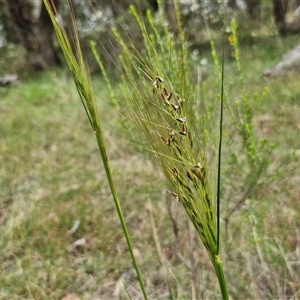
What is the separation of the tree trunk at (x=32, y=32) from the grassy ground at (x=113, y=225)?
3.36 metres

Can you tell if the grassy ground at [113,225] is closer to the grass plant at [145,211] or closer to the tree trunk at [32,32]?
the grass plant at [145,211]

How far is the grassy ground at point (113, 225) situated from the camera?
1.63m

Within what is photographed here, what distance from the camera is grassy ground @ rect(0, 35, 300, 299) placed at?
5.36 feet

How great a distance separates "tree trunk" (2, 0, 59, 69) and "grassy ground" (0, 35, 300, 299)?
336cm

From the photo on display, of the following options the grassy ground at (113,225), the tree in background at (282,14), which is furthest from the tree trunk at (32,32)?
the tree in background at (282,14)

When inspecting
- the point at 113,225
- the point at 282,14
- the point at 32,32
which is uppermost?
the point at 32,32

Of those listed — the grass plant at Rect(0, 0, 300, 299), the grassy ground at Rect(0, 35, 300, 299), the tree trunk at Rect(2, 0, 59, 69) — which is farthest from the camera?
the tree trunk at Rect(2, 0, 59, 69)

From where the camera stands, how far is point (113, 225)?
229cm

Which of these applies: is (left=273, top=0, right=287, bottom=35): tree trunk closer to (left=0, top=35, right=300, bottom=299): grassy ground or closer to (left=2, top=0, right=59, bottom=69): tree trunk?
(left=0, top=35, right=300, bottom=299): grassy ground

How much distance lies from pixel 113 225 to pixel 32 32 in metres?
5.66

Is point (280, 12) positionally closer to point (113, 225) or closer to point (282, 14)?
point (282, 14)

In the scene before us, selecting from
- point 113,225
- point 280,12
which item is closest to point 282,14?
Answer: point 280,12

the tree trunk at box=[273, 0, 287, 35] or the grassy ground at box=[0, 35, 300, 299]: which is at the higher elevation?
the tree trunk at box=[273, 0, 287, 35]

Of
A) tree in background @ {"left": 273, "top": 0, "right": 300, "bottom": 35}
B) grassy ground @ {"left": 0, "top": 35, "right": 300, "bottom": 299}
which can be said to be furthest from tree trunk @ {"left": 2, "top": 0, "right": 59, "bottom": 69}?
tree in background @ {"left": 273, "top": 0, "right": 300, "bottom": 35}
